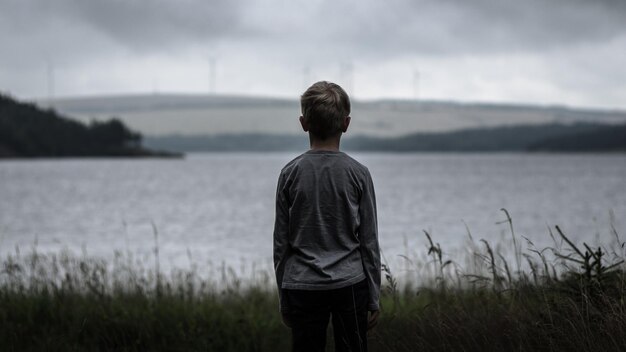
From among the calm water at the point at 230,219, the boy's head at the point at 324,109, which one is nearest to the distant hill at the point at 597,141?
the calm water at the point at 230,219

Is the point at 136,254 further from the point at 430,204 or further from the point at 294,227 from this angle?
the point at 430,204

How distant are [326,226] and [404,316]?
3.06 m

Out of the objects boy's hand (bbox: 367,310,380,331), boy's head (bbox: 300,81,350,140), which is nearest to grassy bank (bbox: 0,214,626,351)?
boy's hand (bbox: 367,310,380,331)

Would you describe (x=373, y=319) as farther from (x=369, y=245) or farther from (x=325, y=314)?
(x=369, y=245)

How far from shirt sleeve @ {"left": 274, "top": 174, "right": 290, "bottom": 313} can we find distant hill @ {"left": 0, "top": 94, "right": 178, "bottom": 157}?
440ft

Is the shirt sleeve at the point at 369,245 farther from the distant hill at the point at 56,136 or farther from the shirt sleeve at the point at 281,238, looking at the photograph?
the distant hill at the point at 56,136

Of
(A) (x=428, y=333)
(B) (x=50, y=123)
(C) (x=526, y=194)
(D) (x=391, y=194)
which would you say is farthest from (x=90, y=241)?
(B) (x=50, y=123)

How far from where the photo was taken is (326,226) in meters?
3.87

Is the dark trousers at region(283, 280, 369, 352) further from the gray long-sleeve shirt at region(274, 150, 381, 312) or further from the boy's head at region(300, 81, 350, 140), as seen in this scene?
the boy's head at region(300, 81, 350, 140)

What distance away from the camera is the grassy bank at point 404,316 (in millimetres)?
4980

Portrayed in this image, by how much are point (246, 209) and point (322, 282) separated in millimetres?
37085

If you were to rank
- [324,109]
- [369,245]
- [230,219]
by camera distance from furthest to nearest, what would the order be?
[230,219] → [369,245] → [324,109]

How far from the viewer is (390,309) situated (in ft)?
25.4

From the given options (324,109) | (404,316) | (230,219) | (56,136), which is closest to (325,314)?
(324,109)
